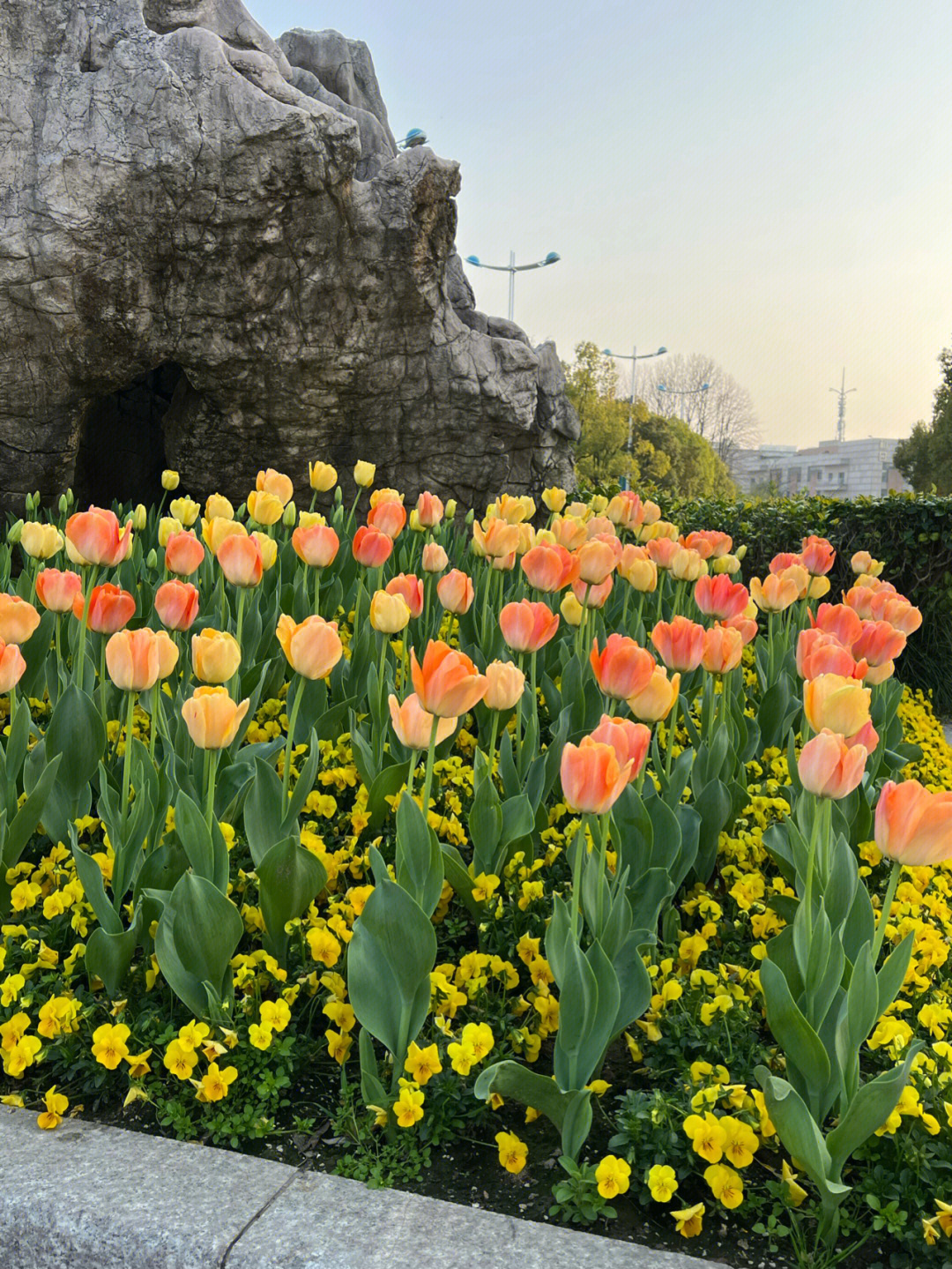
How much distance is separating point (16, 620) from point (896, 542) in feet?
20.0

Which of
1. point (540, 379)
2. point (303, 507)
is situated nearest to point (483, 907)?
point (303, 507)

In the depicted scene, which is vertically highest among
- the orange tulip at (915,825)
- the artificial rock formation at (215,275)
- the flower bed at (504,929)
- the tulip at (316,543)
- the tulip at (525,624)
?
the artificial rock formation at (215,275)

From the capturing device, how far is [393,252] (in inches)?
255

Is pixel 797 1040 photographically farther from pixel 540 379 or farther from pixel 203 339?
pixel 540 379

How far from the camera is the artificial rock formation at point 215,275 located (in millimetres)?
5652

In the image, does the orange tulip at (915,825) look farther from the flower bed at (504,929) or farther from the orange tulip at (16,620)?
the orange tulip at (16,620)

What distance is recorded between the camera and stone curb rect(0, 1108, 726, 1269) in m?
1.35

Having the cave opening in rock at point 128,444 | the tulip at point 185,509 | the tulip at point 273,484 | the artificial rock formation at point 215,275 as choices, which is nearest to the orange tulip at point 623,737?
the tulip at point 273,484

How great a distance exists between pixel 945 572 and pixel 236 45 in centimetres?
592

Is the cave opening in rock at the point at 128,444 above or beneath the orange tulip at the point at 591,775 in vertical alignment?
above

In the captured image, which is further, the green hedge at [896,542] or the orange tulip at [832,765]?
the green hedge at [896,542]

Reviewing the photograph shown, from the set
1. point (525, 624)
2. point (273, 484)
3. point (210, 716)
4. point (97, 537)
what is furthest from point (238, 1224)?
point (273, 484)

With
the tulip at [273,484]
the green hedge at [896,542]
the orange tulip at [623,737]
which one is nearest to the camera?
the orange tulip at [623,737]

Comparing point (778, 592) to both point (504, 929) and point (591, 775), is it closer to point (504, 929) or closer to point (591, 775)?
point (504, 929)
